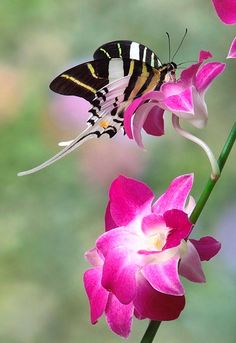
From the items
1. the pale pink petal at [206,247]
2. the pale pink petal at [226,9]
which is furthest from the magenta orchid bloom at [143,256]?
the pale pink petal at [226,9]

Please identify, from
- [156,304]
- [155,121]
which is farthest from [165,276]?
[155,121]

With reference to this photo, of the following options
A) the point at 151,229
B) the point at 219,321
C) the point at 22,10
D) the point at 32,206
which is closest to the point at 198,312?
the point at 219,321

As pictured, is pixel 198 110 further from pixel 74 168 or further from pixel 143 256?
pixel 74 168

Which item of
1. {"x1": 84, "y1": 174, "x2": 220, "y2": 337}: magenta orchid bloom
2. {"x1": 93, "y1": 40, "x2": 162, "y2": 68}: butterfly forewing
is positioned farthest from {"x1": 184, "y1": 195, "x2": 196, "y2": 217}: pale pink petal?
{"x1": 93, "y1": 40, "x2": 162, "y2": 68}: butterfly forewing

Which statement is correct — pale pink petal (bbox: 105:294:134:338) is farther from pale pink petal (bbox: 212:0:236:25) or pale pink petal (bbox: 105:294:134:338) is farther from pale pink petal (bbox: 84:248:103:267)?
pale pink petal (bbox: 212:0:236:25)

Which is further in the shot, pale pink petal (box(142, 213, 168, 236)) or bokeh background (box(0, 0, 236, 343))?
bokeh background (box(0, 0, 236, 343))

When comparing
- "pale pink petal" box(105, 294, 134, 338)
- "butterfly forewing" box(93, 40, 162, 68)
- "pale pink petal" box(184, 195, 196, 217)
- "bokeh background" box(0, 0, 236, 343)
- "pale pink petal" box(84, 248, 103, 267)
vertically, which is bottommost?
"bokeh background" box(0, 0, 236, 343)
